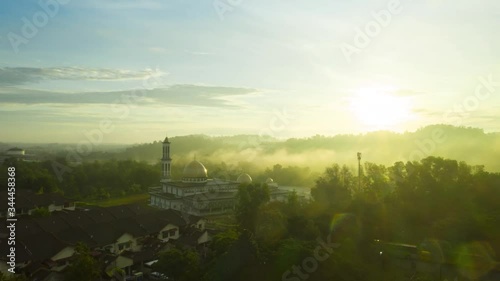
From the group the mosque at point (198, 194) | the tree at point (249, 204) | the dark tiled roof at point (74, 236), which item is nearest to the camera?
the tree at point (249, 204)

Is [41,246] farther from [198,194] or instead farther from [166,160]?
[166,160]

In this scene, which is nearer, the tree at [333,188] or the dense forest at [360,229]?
the dense forest at [360,229]

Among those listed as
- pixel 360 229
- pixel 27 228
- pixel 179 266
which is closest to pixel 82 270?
pixel 179 266

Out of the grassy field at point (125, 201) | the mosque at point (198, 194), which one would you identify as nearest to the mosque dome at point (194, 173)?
the mosque at point (198, 194)

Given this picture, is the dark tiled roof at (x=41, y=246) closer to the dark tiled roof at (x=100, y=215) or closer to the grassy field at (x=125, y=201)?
the dark tiled roof at (x=100, y=215)

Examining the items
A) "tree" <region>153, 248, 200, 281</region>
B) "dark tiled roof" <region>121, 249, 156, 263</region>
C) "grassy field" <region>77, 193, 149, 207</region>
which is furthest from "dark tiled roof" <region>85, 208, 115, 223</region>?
"grassy field" <region>77, 193, 149, 207</region>

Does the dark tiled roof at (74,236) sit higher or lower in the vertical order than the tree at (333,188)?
lower

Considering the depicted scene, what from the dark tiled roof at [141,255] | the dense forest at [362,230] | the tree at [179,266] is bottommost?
the dark tiled roof at [141,255]

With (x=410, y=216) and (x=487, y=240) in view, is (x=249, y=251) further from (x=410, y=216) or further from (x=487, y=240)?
(x=487, y=240)
